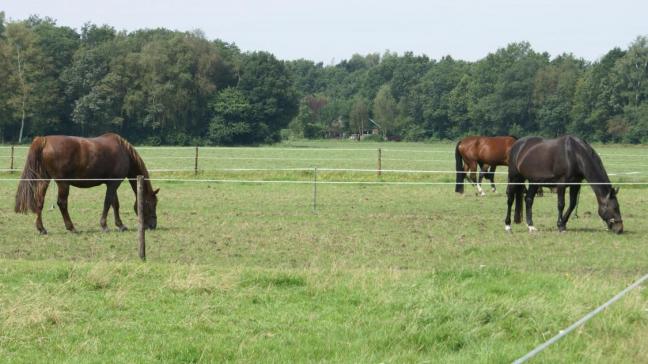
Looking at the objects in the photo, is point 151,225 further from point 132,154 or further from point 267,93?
point 267,93

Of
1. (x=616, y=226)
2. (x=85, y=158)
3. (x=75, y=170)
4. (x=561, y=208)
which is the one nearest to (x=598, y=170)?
(x=561, y=208)

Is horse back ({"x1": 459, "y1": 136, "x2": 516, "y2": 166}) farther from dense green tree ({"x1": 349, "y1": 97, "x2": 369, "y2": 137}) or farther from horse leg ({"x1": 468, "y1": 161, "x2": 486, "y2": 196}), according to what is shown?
dense green tree ({"x1": 349, "y1": 97, "x2": 369, "y2": 137})

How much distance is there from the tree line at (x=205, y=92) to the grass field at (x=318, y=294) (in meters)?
55.3

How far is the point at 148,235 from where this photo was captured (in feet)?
44.5

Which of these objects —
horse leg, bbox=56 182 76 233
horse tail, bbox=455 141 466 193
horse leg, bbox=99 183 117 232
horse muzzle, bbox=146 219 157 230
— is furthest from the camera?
horse tail, bbox=455 141 466 193

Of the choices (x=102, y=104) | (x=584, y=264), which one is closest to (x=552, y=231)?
(x=584, y=264)

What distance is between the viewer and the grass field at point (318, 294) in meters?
6.32

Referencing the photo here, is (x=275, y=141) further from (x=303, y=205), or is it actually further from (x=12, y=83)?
(x=303, y=205)

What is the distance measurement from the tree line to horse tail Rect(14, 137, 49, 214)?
53602mm

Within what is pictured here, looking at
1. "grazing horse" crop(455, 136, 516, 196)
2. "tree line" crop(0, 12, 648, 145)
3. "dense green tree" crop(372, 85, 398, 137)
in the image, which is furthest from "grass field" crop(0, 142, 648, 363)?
"dense green tree" crop(372, 85, 398, 137)

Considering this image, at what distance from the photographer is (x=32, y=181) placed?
545 inches

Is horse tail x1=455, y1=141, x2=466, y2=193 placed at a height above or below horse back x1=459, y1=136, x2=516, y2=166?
below

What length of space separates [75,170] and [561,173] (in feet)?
29.3

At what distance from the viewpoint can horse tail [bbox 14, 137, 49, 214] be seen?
13.7 m
